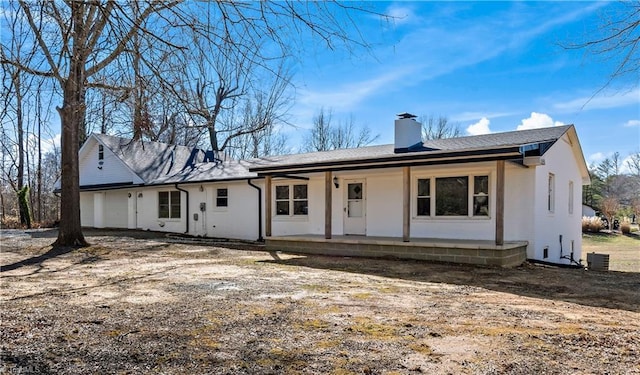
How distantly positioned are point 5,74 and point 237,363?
9.15ft

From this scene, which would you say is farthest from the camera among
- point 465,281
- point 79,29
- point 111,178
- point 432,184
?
point 111,178

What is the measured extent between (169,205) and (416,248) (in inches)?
474

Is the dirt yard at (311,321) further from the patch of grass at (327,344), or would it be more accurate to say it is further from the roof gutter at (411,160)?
the roof gutter at (411,160)

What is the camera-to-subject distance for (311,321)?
4.57m

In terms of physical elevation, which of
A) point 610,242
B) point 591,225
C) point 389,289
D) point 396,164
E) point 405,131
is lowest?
point 610,242

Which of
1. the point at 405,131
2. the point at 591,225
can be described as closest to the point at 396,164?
the point at 405,131

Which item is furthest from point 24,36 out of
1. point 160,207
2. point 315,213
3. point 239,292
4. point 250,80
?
point 160,207

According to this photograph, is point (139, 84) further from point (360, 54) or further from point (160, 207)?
point (160, 207)

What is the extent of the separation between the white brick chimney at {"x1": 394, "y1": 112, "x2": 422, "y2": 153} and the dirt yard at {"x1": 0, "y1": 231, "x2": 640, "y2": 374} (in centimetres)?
531

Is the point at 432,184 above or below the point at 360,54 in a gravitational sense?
below

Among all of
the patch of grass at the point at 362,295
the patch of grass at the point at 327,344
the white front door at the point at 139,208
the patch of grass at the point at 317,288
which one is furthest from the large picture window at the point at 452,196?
the white front door at the point at 139,208

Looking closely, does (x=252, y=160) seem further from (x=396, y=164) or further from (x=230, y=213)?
(x=396, y=164)

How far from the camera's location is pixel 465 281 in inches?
304

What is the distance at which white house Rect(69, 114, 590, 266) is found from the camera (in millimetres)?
10359
